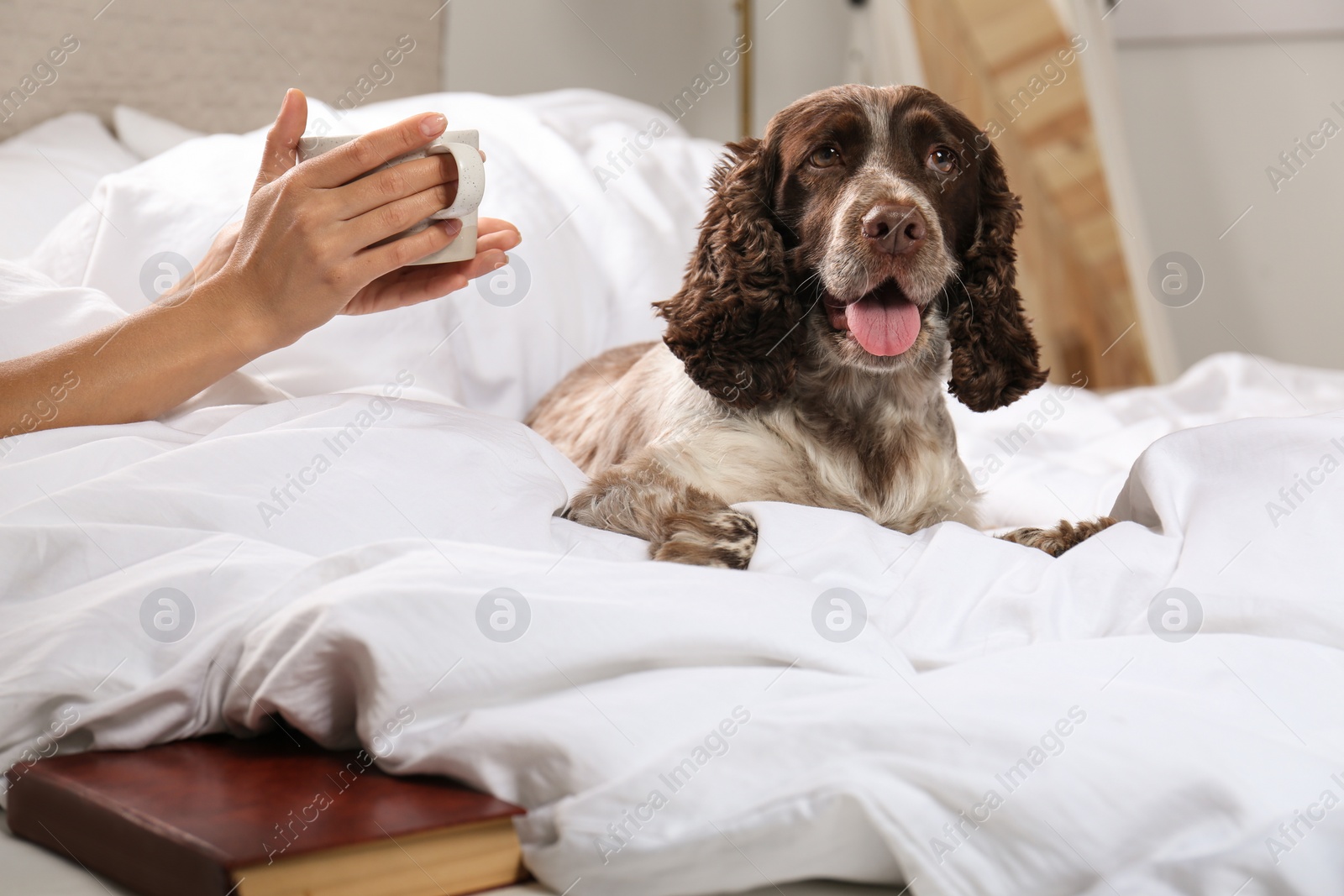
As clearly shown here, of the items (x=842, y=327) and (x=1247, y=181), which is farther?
(x=1247, y=181)

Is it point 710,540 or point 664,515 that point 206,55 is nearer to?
point 664,515

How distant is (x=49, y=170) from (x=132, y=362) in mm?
1338

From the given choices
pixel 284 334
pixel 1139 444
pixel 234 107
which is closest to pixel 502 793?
pixel 284 334

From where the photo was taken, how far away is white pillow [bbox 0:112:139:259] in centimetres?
237

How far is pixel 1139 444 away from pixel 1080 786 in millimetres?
1902

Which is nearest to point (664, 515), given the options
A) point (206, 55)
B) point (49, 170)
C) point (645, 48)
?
point (49, 170)

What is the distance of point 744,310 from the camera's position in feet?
5.88

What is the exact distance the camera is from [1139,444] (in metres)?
2.60

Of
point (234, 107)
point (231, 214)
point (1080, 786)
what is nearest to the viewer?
point (1080, 786)

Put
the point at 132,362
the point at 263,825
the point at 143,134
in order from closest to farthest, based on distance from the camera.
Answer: the point at 263,825 → the point at 132,362 → the point at 143,134

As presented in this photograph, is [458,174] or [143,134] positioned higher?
[143,134]

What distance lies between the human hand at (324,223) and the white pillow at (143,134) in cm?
155

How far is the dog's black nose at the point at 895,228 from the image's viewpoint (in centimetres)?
159

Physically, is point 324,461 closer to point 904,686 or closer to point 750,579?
point 750,579
